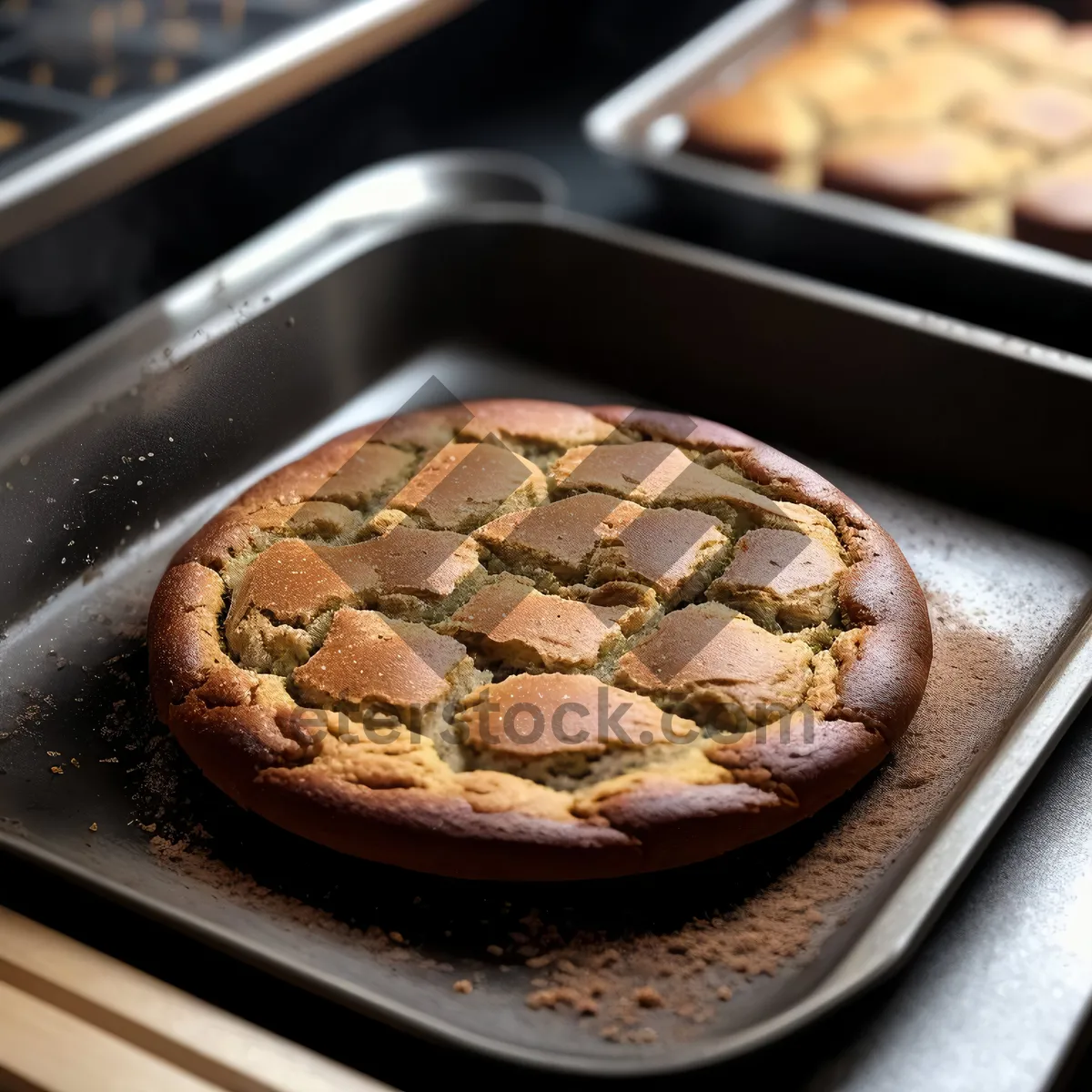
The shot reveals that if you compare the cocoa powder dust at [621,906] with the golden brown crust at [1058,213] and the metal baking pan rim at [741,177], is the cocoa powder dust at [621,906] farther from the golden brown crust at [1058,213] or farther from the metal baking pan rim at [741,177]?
the golden brown crust at [1058,213]

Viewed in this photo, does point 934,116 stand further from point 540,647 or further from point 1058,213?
point 540,647

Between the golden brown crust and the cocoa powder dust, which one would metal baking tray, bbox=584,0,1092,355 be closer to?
the golden brown crust

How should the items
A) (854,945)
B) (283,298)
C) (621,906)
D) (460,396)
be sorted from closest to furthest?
1. (854,945)
2. (621,906)
3. (283,298)
4. (460,396)

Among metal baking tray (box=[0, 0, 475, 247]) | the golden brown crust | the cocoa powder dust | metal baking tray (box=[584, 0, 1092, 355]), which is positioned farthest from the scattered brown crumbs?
the golden brown crust

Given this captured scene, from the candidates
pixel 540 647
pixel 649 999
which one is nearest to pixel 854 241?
pixel 540 647

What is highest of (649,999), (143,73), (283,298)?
(143,73)

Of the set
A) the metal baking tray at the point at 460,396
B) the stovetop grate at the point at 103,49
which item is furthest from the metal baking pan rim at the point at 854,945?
the stovetop grate at the point at 103,49

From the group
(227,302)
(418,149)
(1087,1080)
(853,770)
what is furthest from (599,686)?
(418,149)

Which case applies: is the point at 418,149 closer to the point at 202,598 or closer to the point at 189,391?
the point at 189,391
